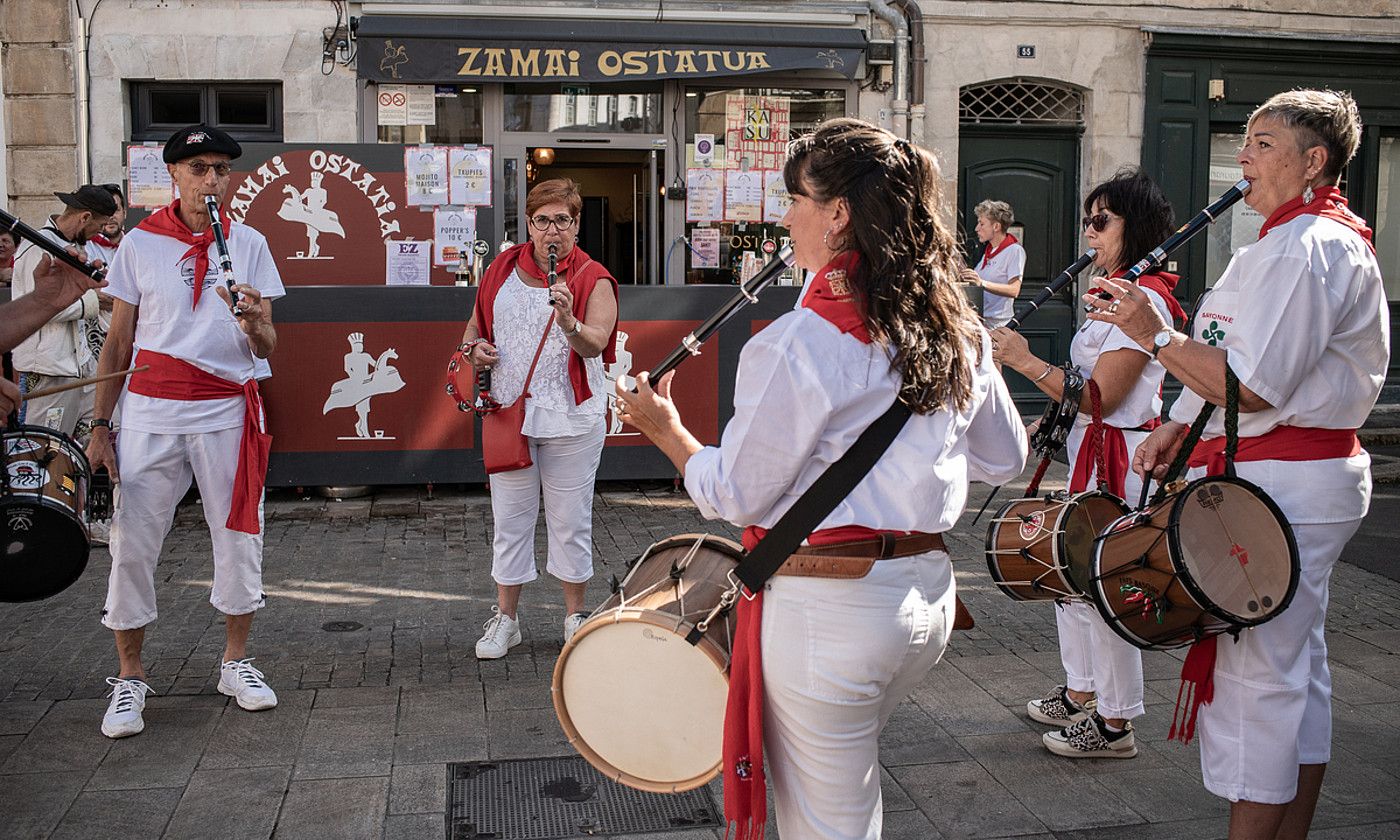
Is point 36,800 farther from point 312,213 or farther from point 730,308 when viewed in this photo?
point 312,213

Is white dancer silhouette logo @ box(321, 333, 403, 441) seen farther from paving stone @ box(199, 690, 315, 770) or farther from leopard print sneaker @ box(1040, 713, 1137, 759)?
leopard print sneaker @ box(1040, 713, 1137, 759)

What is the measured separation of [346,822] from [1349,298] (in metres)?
3.10

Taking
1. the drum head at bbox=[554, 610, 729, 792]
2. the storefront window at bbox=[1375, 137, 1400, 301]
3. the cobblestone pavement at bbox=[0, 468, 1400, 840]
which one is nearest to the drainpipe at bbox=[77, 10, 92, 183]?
the cobblestone pavement at bbox=[0, 468, 1400, 840]

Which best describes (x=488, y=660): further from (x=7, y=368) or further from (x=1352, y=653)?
(x=1352, y=653)

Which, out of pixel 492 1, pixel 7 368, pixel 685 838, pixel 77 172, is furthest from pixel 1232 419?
pixel 77 172

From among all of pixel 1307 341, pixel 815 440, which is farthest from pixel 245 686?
pixel 1307 341

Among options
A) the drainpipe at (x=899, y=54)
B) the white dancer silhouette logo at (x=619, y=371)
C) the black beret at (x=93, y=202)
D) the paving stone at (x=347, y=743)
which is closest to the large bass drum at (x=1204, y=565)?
the paving stone at (x=347, y=743)

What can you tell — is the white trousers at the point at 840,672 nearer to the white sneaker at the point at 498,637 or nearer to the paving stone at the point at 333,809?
the paving stone at the point at 333,809

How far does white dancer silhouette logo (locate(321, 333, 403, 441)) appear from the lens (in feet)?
28.3

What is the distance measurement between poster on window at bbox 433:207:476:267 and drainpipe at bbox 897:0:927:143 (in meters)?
4.23

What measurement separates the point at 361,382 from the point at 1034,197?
23.2ft

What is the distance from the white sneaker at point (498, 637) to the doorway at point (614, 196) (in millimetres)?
6935

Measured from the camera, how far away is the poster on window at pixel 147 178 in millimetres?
10297

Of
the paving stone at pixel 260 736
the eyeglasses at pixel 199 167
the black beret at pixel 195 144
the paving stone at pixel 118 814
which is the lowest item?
the paving stone at pixel 118 814
